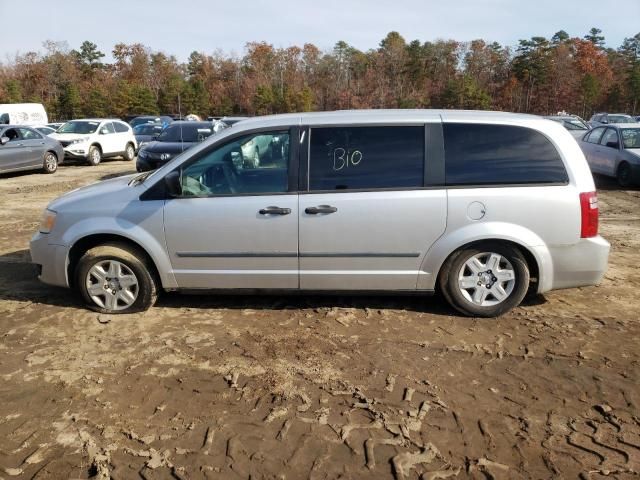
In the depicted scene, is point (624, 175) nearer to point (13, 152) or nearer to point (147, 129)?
point (13, 152)

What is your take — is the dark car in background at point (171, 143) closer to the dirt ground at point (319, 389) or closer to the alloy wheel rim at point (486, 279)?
the dirt ground at point (319, 389)

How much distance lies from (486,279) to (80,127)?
19161 millimetres

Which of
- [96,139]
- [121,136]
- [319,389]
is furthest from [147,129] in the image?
[319,389]

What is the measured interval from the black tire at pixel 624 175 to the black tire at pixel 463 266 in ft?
32.2

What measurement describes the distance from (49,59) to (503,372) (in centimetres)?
7569

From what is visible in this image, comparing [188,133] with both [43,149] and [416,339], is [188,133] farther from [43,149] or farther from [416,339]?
[416,339]

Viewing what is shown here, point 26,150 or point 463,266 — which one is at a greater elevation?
point 26,150

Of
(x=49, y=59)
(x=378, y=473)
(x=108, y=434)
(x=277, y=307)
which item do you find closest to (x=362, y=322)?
(x=277, y=307)

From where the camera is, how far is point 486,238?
4.29m

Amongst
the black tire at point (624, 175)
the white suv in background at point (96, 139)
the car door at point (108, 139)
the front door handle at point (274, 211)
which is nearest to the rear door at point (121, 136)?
the white suv in background at point (96, 139)

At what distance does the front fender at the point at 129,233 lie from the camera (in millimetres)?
4477

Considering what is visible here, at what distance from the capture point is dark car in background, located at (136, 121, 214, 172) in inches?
498

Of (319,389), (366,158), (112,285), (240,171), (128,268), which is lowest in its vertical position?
(319,389)

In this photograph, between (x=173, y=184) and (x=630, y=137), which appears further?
(x=630, y=137)
